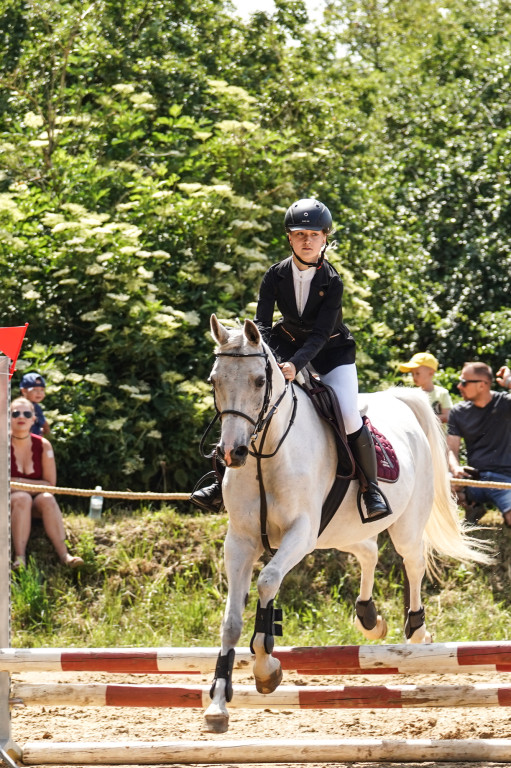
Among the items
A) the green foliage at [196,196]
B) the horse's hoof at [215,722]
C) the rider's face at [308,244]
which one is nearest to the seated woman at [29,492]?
the green foliage at [196,196]

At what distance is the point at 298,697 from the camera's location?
191 inches

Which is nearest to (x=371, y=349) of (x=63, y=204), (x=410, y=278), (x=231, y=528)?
(x=410, y=278)

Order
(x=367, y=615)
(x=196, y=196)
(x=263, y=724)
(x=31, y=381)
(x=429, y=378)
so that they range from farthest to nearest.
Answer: (x=196, y=196) < (x=429, y=378) < (x=31, y=381) < (x=367, y=615) < (x=263, y=724)

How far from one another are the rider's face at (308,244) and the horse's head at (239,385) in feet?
2.50

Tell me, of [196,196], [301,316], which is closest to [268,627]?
[301,316]

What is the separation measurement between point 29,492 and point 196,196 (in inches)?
150

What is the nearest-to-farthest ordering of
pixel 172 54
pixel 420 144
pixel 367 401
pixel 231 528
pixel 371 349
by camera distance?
pixel 231 528 → pixel 367 401 → pixel 371 349 → pixel 172 54 → pixel 420 144

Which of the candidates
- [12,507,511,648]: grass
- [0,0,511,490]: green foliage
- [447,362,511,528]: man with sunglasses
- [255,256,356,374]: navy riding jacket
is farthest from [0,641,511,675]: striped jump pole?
[0,0,511,490]: green foliage

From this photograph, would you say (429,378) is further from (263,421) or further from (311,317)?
(263,421)

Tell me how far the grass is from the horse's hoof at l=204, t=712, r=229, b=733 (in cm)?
361

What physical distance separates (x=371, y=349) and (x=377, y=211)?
2.76 meters

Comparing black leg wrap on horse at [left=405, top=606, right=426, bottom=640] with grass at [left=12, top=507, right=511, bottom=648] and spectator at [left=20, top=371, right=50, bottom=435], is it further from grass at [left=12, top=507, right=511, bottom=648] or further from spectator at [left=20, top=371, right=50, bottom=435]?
spectator at [left=20, top=371, right=50, bottom=435]

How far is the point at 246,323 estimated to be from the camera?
4391mm

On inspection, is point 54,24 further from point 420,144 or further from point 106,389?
point 420,144
